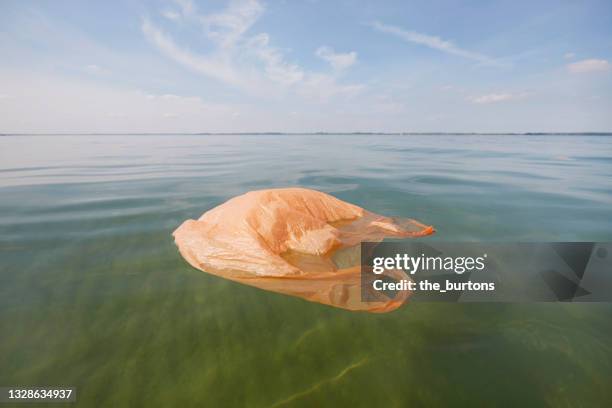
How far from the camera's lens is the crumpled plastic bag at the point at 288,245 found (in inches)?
158

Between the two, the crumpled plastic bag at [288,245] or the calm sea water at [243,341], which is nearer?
the calm sea water at [243,341]

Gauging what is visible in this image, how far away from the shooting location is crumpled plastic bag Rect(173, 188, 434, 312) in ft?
13.2

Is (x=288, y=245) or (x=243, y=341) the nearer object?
(x=243, y=341)

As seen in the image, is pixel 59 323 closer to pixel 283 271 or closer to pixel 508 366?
pixel 283 271

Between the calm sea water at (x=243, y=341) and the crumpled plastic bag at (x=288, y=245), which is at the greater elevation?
the crumpled plastic bag at (x=288, y=245)

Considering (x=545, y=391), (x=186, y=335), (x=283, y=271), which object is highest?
(x=283, y=271)

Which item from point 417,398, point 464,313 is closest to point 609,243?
point 464,313

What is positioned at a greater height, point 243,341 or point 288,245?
point 288,245

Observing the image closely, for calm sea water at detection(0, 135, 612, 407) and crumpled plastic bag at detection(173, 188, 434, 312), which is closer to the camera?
calm sea water at detection(0, 135, 612, 407)

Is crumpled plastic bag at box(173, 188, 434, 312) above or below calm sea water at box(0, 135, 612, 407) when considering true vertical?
above

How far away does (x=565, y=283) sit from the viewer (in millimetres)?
4453

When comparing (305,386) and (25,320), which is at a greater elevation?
(25,320)

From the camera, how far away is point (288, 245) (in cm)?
520

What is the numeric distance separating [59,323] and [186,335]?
1.62 meters
